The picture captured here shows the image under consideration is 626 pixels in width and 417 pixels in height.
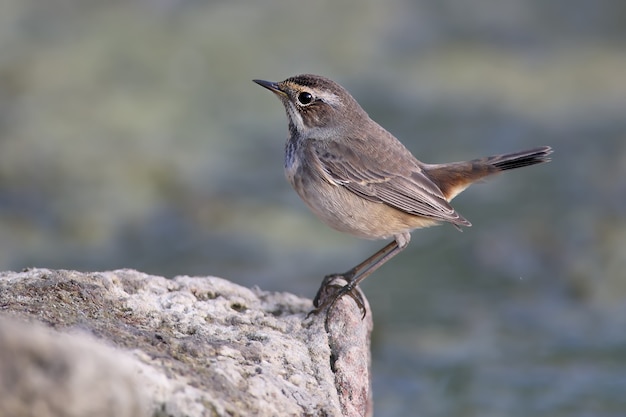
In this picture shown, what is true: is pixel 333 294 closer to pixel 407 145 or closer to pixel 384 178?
pixel 384 178

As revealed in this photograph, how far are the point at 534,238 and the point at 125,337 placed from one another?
6.88 meters

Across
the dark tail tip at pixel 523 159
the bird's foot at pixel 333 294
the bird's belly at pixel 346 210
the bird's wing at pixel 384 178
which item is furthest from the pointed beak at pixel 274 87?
the dark tail tip at pixel 523 159

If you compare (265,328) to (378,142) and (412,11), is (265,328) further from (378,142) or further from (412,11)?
(412,11)

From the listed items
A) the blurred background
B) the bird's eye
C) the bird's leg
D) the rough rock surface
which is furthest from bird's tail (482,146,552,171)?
the blurred background

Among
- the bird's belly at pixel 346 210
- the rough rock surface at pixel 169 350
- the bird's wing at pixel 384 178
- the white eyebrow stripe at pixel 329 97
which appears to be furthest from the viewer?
the white eyebrow stripe at pixel 329 97

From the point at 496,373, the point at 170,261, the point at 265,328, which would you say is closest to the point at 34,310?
the point at 265,328

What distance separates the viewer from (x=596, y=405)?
812cm

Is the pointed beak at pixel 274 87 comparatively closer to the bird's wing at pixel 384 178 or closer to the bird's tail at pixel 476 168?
the bird's wing at pixel 384 178

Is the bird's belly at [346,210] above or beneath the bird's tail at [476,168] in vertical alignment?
beneath

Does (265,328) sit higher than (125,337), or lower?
higher

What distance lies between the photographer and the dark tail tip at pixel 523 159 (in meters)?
6.63

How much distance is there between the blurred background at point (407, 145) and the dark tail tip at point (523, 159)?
2400mm

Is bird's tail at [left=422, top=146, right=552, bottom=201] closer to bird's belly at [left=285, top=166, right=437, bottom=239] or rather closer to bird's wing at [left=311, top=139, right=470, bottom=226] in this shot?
bird's wing at [left=311, top=139, right=470, bottom=226]

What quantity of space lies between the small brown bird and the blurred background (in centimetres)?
228
